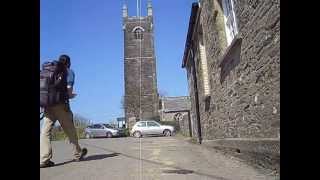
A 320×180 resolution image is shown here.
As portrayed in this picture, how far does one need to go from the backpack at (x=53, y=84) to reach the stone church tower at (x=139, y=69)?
46.9m

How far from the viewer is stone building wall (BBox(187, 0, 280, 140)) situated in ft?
18.5

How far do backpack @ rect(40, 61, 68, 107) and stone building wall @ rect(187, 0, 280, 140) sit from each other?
303 cm

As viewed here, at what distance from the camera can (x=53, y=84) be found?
20.8ft

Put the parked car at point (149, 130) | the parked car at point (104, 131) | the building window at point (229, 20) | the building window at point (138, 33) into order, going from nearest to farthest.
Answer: the building window at point (229, 20)
the parked car at point (149, 130)
the parked car at point (104, 131)
the building window at point (138, 33)

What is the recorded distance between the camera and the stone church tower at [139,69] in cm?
5734

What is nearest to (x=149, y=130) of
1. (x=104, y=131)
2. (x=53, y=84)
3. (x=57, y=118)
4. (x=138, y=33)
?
(x=104, y=131)

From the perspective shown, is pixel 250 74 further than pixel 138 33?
No

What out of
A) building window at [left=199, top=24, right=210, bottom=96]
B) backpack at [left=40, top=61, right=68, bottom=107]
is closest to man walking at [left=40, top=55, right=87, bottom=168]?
backpack at [left=40, top=61, right=68, bottom=107]

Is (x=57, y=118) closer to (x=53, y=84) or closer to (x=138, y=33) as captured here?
(x=53, y=84)

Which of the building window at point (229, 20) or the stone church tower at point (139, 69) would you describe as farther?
the stone church tower at point (139, 69)

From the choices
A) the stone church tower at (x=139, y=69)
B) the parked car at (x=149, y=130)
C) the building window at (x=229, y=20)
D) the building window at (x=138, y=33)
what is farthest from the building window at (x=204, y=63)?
the building window at (x=138, y=33)

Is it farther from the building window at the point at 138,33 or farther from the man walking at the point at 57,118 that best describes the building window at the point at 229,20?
the building window at the point at 138,33

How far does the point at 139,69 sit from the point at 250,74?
5436 cm
